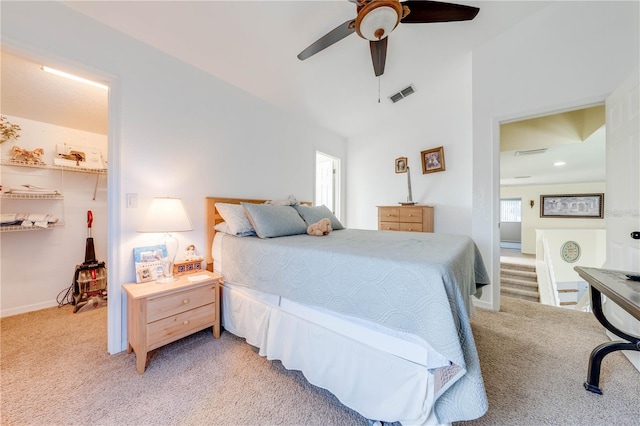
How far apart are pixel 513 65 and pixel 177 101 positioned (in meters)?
3.52

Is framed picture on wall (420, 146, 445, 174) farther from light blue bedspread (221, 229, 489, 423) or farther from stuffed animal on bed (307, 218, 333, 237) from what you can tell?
light blue bedspread (221, 229, 489, 423)

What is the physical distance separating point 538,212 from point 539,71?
5.83 metres

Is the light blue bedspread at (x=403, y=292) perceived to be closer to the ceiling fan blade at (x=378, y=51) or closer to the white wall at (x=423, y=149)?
the ceiling fan blade at (x=378, y=51)

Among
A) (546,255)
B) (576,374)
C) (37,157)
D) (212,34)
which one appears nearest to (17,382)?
(37,157)

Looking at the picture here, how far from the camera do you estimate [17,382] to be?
141 centimetres

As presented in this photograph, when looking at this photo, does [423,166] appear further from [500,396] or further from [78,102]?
[78,102]

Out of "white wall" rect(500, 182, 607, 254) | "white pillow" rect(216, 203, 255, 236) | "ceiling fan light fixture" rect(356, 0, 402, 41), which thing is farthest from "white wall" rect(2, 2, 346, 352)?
"white wall" rect(500, 182, 607, 254)

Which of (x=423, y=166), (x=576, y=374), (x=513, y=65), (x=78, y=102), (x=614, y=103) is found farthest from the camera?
(x=423, y=166)

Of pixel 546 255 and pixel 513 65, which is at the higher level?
pixel 513 65

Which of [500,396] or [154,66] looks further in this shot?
[154,66]

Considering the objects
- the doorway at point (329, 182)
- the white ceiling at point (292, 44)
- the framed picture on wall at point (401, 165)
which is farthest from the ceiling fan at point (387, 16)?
the doorway at point (329, 182)

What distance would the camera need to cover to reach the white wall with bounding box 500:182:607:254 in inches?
225

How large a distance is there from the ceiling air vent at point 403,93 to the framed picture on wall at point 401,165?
95cm

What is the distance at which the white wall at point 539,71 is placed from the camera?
1982 millimetres
